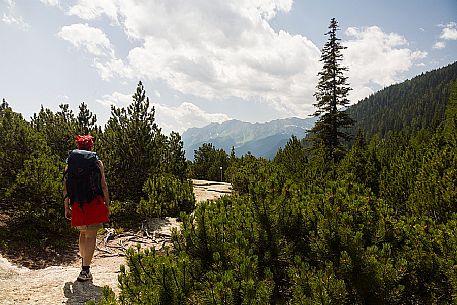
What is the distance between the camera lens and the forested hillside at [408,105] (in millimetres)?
119125

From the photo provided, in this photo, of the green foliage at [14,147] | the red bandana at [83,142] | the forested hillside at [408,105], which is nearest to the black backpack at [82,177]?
Result: the red bandana at [83,142]

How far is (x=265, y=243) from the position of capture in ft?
11.9

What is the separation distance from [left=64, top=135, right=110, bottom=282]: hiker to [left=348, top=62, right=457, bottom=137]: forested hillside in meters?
100

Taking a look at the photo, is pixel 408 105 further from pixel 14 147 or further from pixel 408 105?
pixel 14 147

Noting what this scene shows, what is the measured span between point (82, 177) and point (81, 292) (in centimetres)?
165

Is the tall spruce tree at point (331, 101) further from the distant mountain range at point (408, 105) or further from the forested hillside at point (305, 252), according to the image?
the distant mountain range at point (408, 105)

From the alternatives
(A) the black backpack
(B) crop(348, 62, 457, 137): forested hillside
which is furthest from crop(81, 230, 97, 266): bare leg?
(B) crop(348, 62, 457, 137): forested hillside

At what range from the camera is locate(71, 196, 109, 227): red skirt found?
4859 mm

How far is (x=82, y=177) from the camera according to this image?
16.1 feet

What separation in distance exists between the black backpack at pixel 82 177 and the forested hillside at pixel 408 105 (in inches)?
3946

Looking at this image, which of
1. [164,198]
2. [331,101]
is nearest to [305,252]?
[164,198]

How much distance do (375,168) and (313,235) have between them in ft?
28.2

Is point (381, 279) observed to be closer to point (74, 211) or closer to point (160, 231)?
point (74, 211)

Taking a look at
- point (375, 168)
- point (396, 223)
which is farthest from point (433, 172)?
point (396, 223)
